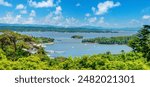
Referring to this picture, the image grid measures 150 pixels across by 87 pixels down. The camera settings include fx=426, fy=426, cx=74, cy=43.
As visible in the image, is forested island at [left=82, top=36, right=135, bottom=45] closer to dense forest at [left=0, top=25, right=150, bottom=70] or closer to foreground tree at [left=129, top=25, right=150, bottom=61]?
foreground tree at [left=129, top=25, right=150, bottom=61]

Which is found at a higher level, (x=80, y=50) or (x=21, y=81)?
(x=21, y=81)

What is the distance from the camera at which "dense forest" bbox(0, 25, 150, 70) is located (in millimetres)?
11094

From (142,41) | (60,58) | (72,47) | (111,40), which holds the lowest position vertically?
(72,47)

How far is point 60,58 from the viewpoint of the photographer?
43.9 feet

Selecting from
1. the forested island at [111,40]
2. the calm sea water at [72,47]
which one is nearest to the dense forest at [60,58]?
the calm sea water at [72,47]

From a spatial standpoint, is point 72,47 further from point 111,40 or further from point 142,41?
point 142,41

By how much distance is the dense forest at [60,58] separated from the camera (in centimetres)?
1109

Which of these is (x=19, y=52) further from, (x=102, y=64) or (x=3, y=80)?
(x=3, y=80)

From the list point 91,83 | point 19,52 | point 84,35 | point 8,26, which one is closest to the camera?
point 91,83

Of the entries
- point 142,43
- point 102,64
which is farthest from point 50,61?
point 142,43

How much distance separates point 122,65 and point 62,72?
4.84 meters

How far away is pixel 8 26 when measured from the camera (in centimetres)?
2222

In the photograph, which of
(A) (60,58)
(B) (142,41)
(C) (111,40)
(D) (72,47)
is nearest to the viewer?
(A) (60,58)

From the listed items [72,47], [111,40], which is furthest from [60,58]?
[111,40]
